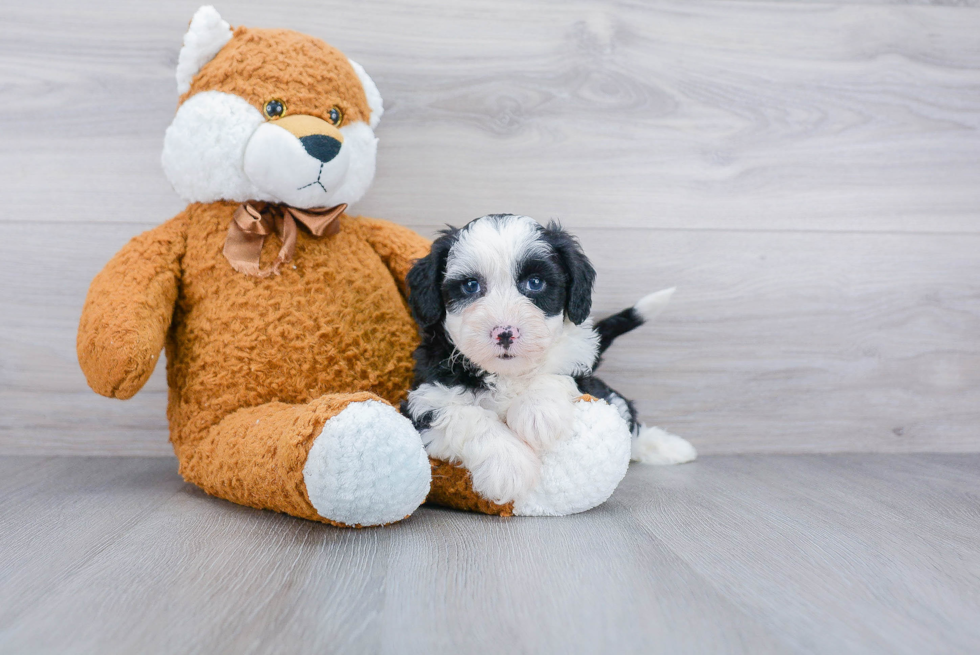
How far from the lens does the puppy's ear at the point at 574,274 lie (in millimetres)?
1089

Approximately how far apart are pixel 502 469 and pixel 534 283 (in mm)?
277

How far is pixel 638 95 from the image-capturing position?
1562mm

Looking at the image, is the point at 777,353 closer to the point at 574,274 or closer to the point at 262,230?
the point at 574,274

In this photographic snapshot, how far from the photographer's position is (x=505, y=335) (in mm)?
993

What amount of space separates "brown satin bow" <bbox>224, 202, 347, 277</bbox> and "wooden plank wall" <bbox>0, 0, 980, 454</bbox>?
1.13 feet

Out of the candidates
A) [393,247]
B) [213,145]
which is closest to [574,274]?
[393,247]

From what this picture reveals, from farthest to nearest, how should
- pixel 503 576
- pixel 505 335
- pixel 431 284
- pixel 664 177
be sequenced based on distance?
pixel 664 177 → pixel 431 284 → pixel 505 335 → pixel 503 576

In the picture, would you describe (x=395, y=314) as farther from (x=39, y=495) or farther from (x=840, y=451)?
(x=840, y=451)

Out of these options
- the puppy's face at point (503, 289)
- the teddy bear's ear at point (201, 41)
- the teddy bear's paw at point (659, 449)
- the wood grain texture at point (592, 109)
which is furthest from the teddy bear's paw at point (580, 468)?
the teddy bear's ear at point (201, 41)

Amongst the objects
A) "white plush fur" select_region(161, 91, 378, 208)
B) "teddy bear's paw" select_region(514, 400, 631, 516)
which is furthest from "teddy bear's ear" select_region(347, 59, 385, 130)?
"teddy bear's paw" select_region(514, 400, 631, 516)

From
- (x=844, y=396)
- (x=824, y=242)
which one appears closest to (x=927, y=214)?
(x=824, y=242)

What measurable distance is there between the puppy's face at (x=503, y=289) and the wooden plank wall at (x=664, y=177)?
18.2 inches

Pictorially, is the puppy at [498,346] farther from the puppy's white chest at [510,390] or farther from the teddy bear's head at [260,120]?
the teddy bear's head at [260,120]

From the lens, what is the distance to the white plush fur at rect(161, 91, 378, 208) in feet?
3.68
